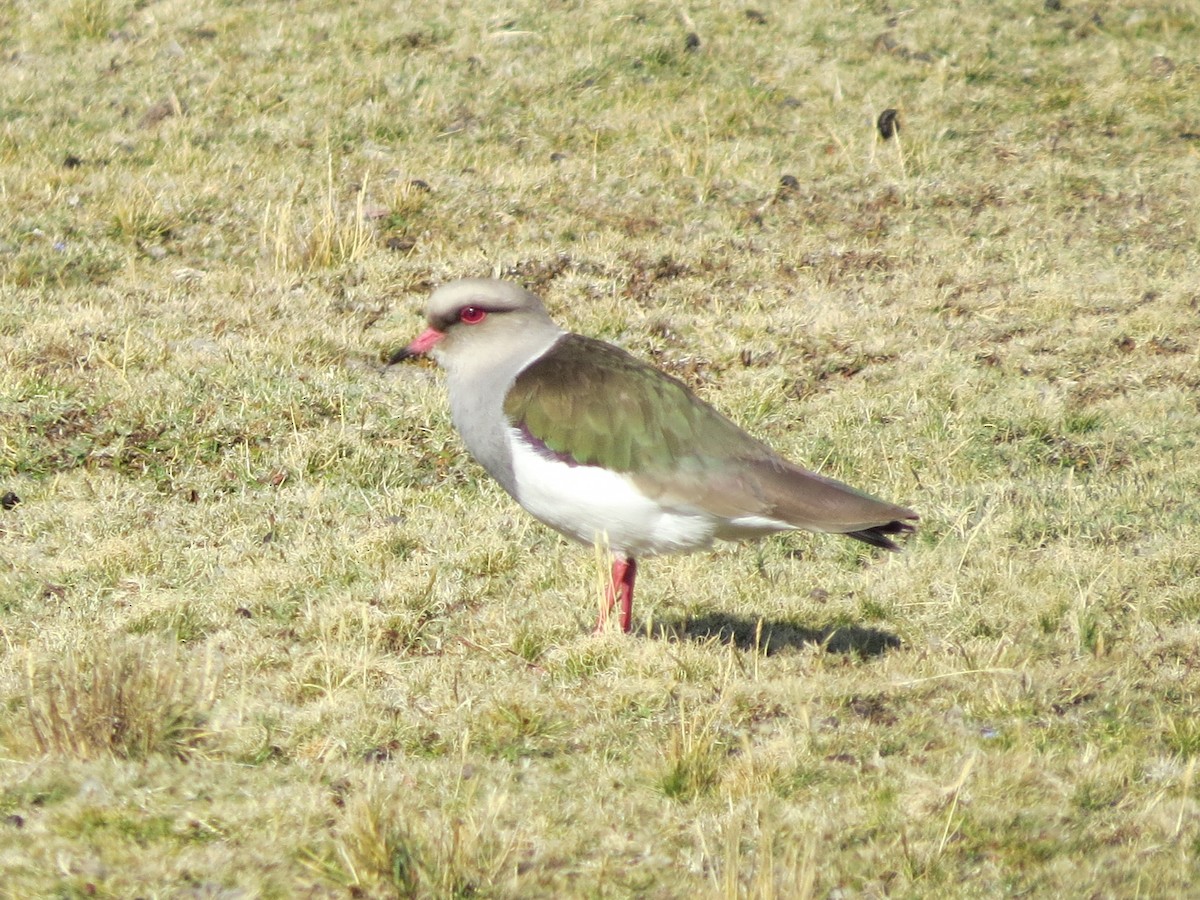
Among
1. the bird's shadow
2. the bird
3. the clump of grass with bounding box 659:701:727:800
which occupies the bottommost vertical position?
the bird's shadow

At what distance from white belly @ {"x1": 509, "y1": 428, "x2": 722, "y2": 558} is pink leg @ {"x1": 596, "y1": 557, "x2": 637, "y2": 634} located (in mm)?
319

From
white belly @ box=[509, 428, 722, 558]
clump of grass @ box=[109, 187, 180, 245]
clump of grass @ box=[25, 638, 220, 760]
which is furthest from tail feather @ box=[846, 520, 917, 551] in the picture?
clump of grass @ box=[109, 187, 180, 245]

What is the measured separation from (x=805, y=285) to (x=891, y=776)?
711 centimetres

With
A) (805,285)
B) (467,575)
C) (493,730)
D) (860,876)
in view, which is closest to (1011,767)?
(860,876)

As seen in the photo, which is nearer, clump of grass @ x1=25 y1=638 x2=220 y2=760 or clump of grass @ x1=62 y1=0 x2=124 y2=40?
clump of grass @ x1=25 y1=638 x2=220 y2=760

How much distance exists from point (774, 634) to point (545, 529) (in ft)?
5.84

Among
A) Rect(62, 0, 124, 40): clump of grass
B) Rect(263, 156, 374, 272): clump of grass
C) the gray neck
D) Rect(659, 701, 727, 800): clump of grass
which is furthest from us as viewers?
Rect(62, 0, 124, 40): clump of grass

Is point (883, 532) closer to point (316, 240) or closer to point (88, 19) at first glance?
point (316, 240)

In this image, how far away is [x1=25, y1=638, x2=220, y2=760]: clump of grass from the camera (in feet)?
18.6

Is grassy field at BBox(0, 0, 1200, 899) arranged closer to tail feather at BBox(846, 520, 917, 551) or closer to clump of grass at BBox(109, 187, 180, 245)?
clump of grass at BBox(109, 187, 180, 245)

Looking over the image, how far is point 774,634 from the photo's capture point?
23.6 feet

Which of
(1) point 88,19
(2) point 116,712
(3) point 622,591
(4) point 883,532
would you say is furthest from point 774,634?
(1) point 88,19

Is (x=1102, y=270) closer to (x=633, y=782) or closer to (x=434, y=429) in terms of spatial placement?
(x=434, y=429)

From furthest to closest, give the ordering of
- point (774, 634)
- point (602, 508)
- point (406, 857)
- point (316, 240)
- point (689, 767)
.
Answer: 1. point (316, 240)
2. point (774, 634)
3. point (602, 508)
4. point (689, 767)
5. point (406, 857)
